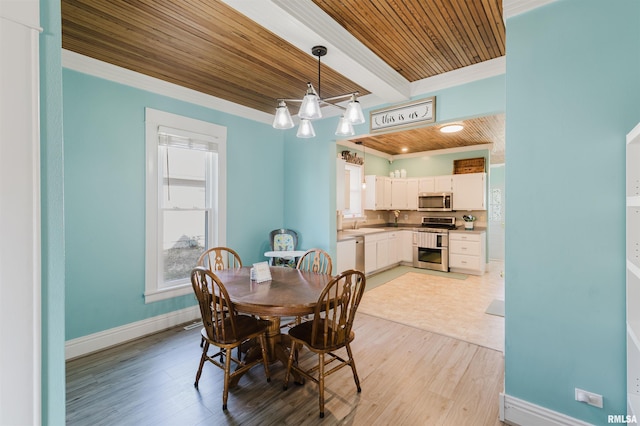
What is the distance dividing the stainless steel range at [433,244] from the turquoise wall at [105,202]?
4.94 m

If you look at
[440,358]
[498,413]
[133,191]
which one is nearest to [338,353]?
[440,358]

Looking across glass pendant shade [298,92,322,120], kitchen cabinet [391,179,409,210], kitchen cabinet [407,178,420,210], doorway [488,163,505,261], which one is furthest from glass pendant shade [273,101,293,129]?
doorway [488,163,505,261]

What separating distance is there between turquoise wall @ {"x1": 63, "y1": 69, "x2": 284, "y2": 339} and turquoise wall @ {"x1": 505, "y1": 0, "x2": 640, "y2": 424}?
3.35 m

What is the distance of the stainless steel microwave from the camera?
641cm

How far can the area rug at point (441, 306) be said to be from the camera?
330 cm

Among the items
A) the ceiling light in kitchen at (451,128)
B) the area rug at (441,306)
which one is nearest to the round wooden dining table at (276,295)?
the area rug at (441,306)

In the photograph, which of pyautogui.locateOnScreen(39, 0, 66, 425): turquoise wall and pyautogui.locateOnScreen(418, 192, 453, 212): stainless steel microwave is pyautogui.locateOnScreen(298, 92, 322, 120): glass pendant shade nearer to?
pyautogui.locateOnScreen(39, 0, 66, 425): turquoise wall

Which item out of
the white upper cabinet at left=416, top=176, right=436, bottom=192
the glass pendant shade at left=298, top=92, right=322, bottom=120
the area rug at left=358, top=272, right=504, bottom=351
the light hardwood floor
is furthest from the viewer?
the white upper cabinet at left=416, top=176, right=436, bottom=192

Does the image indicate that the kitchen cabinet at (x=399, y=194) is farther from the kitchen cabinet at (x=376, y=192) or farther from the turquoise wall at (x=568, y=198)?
the turquoise wall at (x=568, y=198)

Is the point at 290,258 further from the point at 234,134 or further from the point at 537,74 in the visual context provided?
the point at 537,74

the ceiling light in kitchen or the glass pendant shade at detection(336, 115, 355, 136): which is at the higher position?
the ceiling light in kitchen

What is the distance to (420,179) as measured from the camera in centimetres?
684

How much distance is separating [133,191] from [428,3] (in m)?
3.15
